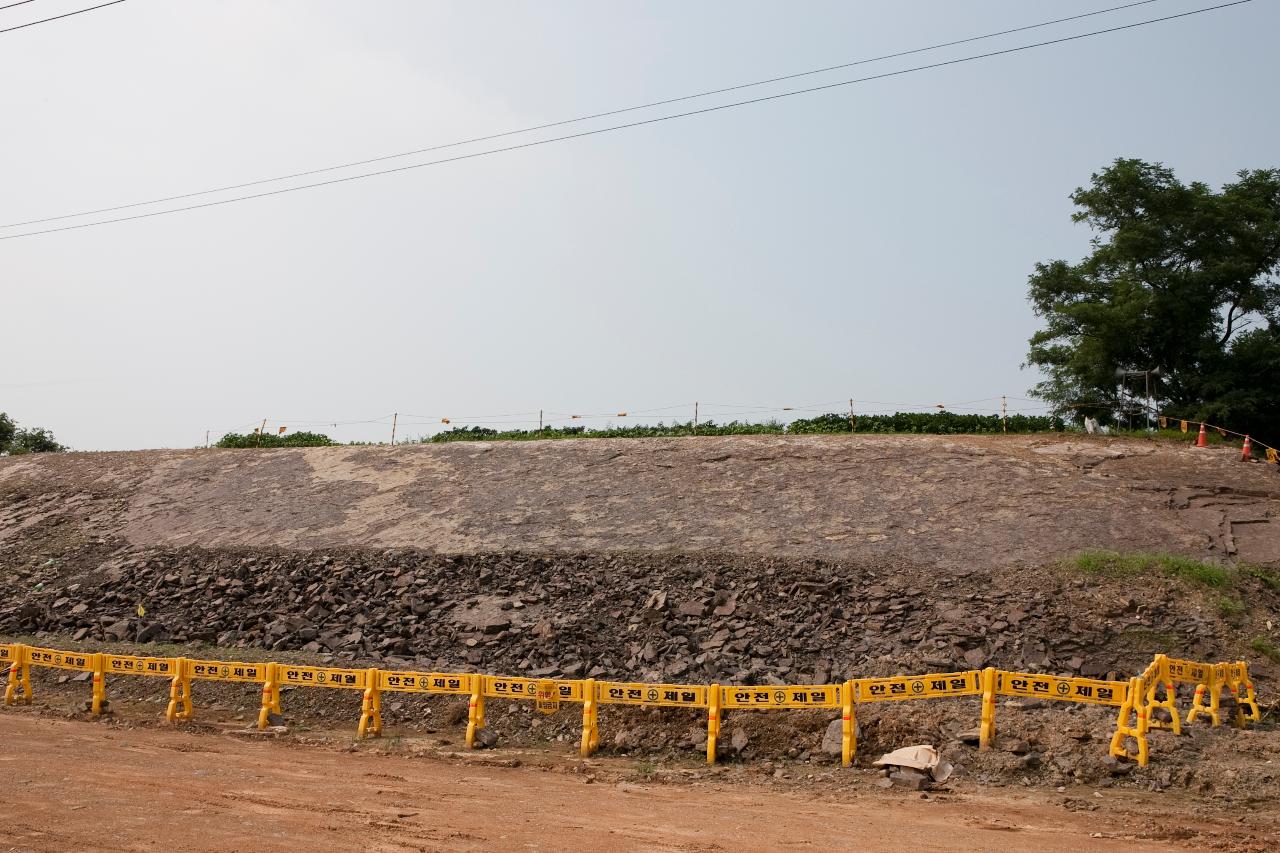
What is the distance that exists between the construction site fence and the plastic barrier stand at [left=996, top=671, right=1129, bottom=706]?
1 centimetres

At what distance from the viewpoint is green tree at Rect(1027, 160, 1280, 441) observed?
33250 millimetres

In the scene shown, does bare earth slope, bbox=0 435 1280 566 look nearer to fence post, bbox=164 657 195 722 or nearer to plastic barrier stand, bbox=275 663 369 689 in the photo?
plastic barrier stand, bbox=275 663 369 689

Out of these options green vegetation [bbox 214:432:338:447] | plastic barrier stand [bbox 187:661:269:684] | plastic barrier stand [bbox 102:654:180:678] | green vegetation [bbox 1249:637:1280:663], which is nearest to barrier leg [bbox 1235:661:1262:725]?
green vegetation [bbox 1249:637:1280:663]

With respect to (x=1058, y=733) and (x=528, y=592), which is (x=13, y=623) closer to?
(x=528, y=592)

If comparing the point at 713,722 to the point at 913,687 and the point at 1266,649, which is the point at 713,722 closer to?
the point at 913,687

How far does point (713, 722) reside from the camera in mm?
13953

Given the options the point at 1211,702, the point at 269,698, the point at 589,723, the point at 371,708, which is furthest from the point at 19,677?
the point at 1211,702

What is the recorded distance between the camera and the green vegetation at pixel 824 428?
107 ft

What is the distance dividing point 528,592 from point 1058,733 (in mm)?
11353

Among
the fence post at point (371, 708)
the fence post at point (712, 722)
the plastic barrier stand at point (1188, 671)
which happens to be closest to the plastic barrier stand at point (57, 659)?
the fence post at point (371, 708)

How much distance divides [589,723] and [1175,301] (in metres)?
28.2

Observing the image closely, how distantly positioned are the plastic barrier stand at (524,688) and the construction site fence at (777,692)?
0.05 ft

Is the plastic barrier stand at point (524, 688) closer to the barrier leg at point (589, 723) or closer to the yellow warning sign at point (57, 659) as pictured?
the barrier leg at point (589, 723)

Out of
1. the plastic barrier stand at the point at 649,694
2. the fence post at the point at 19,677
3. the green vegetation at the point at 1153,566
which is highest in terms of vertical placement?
the green vegetation at the point at 1153,566
